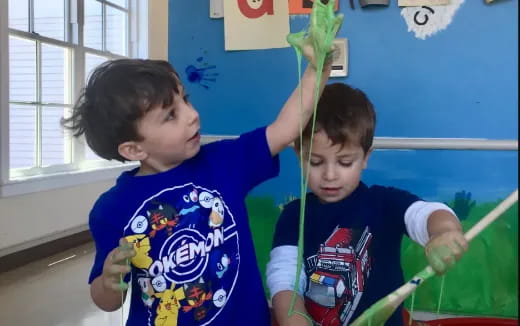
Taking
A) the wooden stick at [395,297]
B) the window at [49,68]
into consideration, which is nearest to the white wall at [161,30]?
the wooden stick at [395,297]

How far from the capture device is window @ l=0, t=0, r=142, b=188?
2043 mm

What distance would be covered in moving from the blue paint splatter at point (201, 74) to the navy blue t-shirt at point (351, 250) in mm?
384

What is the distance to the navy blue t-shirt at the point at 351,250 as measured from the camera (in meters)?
0.78

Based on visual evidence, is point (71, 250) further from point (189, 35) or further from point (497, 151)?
point (497, 151)

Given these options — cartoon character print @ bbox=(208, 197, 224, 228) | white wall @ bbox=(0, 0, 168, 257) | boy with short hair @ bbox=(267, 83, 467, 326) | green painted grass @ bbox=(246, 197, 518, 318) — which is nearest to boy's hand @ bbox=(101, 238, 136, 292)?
cartoon character print @ bbox=(208, 197, 224, 228)

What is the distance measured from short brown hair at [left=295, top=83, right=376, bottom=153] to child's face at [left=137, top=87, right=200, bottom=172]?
166 millimetres

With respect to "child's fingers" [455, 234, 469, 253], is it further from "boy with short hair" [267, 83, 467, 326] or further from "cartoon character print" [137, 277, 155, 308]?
"cartoon character print" [137, 277, 155, 308]

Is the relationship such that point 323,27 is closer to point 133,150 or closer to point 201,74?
point 133,150

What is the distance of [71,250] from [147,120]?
1.51 meters

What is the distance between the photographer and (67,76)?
2.35 meters

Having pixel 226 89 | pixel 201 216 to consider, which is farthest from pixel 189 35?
pixel 201 216

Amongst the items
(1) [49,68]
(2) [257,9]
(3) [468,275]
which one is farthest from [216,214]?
(1) [49,68]

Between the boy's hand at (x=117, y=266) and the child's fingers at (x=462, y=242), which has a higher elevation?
the child's fingers at (x=462, y=242)

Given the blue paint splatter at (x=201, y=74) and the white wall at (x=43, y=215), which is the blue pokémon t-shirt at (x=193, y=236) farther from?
the white wall at (x=43, y=215)
